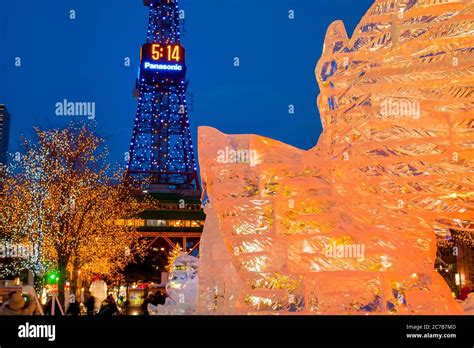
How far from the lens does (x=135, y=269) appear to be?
5694 centimetres

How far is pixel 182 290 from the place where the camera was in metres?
11.6

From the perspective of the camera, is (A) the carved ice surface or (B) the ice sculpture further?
(B) the ice sculpture

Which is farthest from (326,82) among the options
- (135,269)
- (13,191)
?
(135,269)

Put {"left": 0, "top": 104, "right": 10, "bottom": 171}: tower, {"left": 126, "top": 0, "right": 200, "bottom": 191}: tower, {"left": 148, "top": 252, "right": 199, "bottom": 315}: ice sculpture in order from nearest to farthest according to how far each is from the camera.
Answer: {"left": 148, "top": 252, "right": 199, "bottom": 315}: ice sculpture
{"left": 126, "top": 0, "right": 200, "bottom": 191}: tower
{"left": 0, "top": 104, "right": 10, "bottom": 171}: tower

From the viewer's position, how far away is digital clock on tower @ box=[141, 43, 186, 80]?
65.7 metres

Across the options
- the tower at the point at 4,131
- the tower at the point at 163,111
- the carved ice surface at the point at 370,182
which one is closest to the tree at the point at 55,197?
the carved ice surface at the point at 370,182

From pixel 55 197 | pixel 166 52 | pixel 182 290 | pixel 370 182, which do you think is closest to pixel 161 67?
pixel 166 52

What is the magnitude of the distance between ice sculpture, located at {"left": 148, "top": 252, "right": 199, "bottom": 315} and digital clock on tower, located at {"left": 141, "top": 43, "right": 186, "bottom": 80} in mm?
55330

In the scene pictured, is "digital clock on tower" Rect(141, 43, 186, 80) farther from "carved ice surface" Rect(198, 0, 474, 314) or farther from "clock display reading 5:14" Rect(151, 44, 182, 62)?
"carved ice surface" Rect(198, 0, 474, 314)

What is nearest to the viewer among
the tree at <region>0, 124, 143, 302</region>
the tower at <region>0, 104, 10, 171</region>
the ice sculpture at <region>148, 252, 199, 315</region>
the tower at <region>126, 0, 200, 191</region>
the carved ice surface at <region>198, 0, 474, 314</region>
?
the carved ice surface at <region>198, 0, 474, 314</region>

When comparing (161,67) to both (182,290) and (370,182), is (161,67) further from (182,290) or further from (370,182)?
(370,182)

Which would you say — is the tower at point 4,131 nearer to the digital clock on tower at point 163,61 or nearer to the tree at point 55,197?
the digital clock on tower at point 163,61

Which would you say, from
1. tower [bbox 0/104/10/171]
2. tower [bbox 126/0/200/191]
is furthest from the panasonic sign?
tower [bbox 0/104/10/171]

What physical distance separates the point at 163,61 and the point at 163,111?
6.09 m
